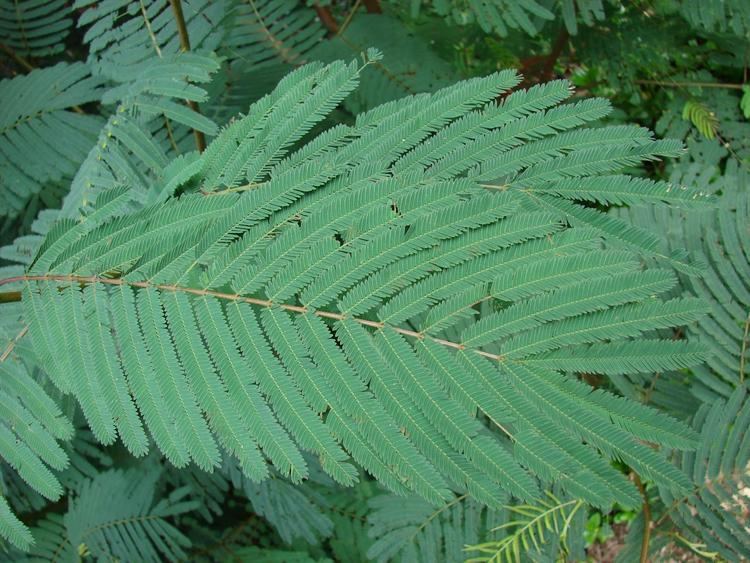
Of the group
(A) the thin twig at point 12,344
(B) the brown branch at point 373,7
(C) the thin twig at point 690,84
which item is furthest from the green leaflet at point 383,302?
(C) the thin twig at point 690,84

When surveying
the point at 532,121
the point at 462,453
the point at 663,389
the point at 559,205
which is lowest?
the point at 663,389

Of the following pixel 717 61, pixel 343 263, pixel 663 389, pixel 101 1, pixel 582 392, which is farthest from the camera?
pixel 717 61

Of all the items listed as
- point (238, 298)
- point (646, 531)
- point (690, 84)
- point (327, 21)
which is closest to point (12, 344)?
point (238, 298)

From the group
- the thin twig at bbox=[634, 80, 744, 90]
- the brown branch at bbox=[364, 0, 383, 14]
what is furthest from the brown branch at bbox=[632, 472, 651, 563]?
the brown branch at bbox=[364, 0, 383, 14]

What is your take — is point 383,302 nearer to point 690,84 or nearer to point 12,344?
point 12,344

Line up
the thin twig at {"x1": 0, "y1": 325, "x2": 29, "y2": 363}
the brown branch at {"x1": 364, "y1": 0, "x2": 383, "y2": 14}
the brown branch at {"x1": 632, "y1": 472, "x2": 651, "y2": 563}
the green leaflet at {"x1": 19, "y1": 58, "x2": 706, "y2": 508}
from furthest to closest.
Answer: the brown branch at {"x1": 364, "y1": 0, "x2": 383, "y2": 14}
the brown branch at {"x1": 632, "y1": 472, "x2": 651, "y2": 563}
the thin twig at {"x1": 0, "y1": 325, "x2": 29, "y2": 363}
the green leaflet at {"x1": 19, "y1": 58, "x2": 706, "y2": 508}

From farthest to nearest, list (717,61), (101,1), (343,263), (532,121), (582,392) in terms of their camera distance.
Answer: (717,61) → (101,1) → (532,121) → (343,263) → (582,392)

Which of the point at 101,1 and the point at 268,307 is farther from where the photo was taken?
the point at 101,1

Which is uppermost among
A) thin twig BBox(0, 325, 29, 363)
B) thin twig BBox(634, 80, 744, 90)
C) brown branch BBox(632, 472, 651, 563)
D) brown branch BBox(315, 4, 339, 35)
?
brown branch BBox(315, 4, 339, 35)

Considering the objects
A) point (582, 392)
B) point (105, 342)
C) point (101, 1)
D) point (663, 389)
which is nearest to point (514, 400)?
point (582, 392)

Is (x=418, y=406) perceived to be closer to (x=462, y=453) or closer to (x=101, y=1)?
(x=462, y=453)

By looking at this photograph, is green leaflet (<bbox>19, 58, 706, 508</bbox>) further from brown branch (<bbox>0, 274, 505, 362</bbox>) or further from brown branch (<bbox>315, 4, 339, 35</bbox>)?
brown branch (<bbox>315, 4, 339, 35</bbox>)
